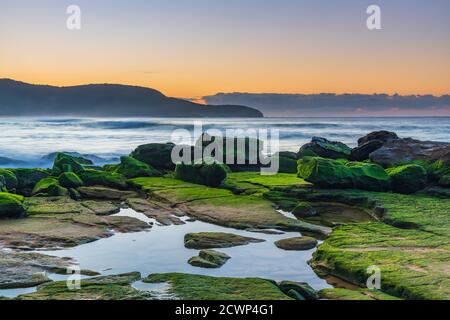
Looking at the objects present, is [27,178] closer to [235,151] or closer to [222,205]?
[222,205]

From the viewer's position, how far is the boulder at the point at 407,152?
1916 centimetres

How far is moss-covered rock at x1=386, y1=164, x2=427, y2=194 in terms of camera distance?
51.9 ft

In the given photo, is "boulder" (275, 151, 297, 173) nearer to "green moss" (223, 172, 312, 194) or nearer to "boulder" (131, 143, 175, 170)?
"green moss" (223, 172, 312, 194)

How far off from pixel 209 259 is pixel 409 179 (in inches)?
364

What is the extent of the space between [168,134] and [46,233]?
189ft

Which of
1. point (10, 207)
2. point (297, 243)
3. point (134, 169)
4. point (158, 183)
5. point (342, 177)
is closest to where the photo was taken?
point (297, 243)

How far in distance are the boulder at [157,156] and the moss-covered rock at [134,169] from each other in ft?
3.03

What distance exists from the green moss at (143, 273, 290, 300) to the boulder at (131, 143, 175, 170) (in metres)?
13.5

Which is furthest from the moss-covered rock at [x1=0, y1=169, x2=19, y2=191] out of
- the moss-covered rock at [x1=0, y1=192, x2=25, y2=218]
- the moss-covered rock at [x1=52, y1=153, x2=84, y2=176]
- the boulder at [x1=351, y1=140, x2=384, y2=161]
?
the boulder at [x1=351, y1=140, x2=384, y2=161]

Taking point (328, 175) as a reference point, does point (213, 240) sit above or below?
below

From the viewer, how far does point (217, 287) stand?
285 inches

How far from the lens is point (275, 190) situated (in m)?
15.7

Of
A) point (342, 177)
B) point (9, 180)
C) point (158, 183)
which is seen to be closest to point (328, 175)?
point (342, 177)

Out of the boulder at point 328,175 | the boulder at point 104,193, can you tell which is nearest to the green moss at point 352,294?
the boulder at point 328,175
